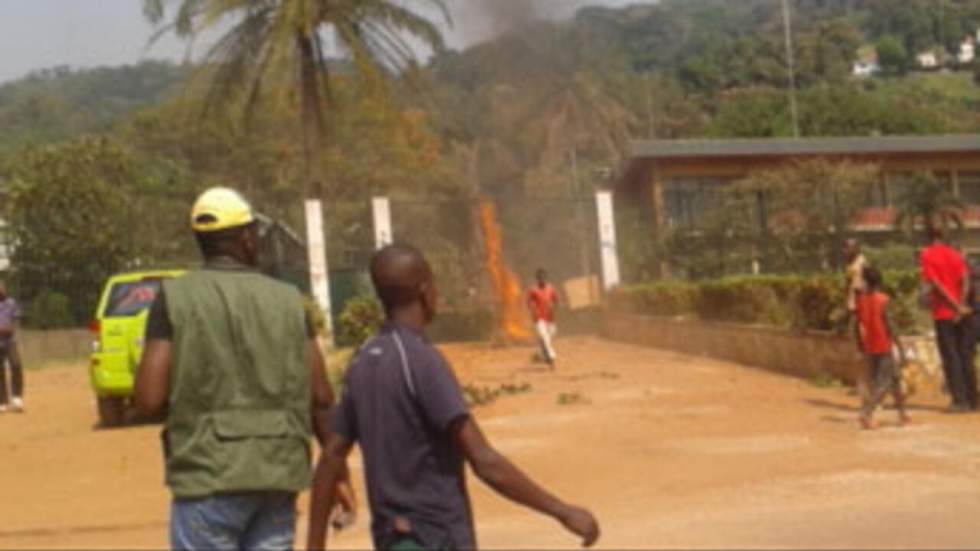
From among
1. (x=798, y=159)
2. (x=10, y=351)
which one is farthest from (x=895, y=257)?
(x=798, y=159)

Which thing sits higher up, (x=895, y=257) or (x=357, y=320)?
(x=895, y=257)

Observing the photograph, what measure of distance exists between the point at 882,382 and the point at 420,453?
29.0 feet

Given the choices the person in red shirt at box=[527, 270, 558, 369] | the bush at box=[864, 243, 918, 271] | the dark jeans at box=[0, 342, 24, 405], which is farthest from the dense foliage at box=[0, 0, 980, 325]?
the dark jeans at box=[0, 342, 24, 405]

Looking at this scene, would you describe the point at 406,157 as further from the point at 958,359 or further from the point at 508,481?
the point at 508,481

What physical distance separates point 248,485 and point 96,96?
107m

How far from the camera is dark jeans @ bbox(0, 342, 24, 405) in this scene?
1722cm

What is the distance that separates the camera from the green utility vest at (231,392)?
4039mm

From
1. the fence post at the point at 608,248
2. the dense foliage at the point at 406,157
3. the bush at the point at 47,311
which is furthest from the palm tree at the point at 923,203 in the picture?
the bush at the point at 47,311

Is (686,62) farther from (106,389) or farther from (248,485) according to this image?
(248,485)

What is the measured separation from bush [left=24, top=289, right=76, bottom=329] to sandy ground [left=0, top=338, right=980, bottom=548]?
1267 centimetres

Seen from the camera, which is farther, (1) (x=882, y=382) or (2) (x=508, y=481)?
(1) (x=882, y=382)

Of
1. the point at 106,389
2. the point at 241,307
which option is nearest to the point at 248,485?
the point at 241,307

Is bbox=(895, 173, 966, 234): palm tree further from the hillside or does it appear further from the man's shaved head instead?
the hillside

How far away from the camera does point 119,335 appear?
15047 mm
